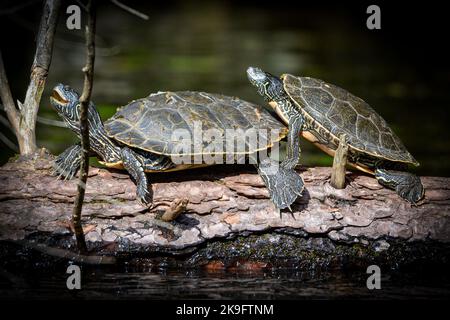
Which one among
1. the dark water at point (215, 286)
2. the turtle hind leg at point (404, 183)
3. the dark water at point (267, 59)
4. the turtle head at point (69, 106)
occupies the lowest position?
the dark water at point (215, 286)

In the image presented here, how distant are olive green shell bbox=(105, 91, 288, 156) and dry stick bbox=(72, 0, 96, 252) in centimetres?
93

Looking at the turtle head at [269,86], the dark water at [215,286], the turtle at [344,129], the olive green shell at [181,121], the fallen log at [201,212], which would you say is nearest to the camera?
the dark water at [215,286]

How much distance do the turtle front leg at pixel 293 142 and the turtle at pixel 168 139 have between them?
0.26 feet

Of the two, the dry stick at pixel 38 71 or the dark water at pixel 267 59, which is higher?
the dark water at pixel 267 59

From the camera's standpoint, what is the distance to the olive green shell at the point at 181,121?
543 cm

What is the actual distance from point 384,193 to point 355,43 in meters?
18.9

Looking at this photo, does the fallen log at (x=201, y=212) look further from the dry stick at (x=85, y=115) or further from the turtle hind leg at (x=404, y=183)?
the dry stick at (x=85, y=115)

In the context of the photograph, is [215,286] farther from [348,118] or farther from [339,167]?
[348,118]

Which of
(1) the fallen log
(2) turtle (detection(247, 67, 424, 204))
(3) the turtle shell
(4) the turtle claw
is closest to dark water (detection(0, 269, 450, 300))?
(1) the fallen log

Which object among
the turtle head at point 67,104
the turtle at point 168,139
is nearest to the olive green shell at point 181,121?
the turtle at point 168,139

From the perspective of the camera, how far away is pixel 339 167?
17.9 ft

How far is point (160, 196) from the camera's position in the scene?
17.7 feet
